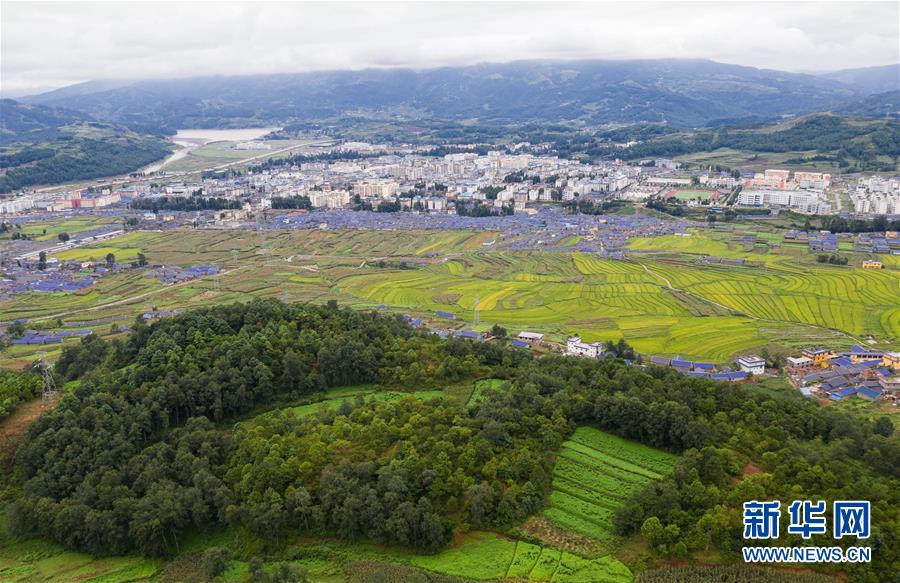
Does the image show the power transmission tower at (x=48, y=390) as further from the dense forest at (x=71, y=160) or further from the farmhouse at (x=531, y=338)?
the dense forest at (x=71, y=160)

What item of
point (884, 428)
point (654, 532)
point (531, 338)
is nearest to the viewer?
point (654, 532)

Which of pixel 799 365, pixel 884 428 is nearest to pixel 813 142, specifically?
pixel 799 365

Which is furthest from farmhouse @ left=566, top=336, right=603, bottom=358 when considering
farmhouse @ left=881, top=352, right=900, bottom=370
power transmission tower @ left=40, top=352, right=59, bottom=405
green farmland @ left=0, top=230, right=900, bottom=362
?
power transmission tower @ left=40, top=352, right=59, bottom=405

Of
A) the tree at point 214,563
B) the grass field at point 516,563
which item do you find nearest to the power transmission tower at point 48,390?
the tree at point 214,563

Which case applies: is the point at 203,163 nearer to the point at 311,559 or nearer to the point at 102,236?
the point at 102,236

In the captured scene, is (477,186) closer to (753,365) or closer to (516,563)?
(753,365)

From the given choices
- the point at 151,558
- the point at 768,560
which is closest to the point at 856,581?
the point at 768,560
